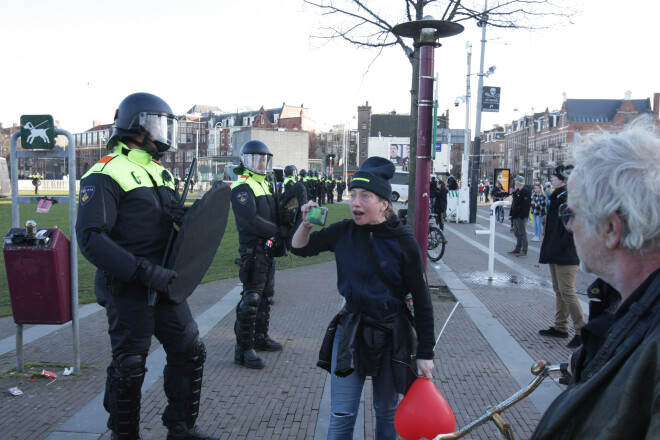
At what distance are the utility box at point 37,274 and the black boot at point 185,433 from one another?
1459 mm

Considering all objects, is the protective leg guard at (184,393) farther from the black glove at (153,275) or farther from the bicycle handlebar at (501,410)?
the bicycle handlebar at (501,410)

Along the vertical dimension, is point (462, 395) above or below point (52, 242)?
below

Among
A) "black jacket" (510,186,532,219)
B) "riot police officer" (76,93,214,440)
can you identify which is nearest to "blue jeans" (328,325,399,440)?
"riot police officer" (76,93,214,440)

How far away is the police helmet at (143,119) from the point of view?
2.95 meters

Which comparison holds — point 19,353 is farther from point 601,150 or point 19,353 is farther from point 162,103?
point 601,150

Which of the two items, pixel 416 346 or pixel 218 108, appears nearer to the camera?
pixel 416 346

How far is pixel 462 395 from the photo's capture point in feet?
12.9

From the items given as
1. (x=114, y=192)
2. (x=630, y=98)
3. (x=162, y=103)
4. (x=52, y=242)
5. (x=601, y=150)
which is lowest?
(x=52, y=242)

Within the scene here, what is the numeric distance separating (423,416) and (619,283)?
1.04m

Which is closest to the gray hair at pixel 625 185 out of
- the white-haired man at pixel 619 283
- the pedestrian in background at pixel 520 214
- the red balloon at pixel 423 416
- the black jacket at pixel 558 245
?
the white-haired man at pixel 619 283

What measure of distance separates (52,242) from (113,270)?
147 centimetres

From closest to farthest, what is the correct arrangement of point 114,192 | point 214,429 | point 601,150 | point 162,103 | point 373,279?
1. point 601,150
2. point 373,279
3. point 114,192
4. point 162,103
5. point 214,429


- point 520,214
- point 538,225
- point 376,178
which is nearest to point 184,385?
point 376,178

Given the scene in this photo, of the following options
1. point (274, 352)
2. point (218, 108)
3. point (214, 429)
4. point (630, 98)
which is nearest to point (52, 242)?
point (214, 429)
